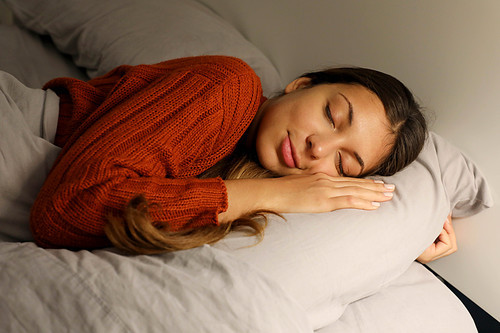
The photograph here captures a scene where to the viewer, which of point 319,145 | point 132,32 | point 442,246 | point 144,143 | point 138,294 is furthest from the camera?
point 132,32

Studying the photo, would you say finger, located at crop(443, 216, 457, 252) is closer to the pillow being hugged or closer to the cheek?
the pillow being hugged

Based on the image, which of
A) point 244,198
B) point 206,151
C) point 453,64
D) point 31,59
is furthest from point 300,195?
point 31,59

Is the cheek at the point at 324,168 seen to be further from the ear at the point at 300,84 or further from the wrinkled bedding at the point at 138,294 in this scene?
the wrinkled bedding at the point at 138,294

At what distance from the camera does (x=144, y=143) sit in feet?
2.80

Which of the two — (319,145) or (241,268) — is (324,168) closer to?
(319,145)

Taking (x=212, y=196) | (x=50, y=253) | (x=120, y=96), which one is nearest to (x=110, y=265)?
(x=50, y=253)

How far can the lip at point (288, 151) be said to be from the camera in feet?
3.30

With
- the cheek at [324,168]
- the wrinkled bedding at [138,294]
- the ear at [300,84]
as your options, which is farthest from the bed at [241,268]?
the ear at [300,84]

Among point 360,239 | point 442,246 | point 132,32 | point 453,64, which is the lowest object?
point 442,246

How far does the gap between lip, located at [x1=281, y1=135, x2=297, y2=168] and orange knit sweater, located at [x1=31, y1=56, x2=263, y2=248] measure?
0.34 ft

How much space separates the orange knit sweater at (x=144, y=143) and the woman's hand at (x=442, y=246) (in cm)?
53

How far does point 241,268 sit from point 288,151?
36 cm

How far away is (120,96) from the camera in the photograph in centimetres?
97

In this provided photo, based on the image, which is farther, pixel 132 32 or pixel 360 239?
pixel 132 32
